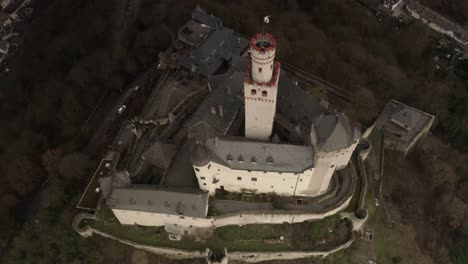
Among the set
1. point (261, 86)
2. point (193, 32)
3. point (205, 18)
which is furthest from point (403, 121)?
point (193, 32)

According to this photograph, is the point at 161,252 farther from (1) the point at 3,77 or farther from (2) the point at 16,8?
(2) the point at 16,8

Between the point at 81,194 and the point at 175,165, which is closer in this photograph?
the point at 175,165

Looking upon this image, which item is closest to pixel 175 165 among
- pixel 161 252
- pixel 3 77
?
pixel 161 252

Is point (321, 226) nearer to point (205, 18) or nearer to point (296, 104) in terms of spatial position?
point (296, 104)

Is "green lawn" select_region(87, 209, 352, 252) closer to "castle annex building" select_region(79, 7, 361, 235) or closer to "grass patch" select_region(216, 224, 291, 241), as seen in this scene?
"grass patch" select_region(216, 224, 291, 241)

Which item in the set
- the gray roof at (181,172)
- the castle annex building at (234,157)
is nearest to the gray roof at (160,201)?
the castle annex building at (234,157)

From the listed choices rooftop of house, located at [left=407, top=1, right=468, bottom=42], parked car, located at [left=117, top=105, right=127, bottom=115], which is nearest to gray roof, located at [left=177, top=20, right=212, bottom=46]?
parked car, located at [left=117, top=105, right=127, bottom=115]

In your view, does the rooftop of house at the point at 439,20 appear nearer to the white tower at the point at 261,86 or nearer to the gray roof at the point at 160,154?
the white tower at the point at 261,86

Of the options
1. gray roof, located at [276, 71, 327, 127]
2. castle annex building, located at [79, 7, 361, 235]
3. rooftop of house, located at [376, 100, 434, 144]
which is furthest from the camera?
rooftop of house, located at [376, 100, 434, 144]
